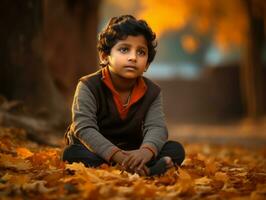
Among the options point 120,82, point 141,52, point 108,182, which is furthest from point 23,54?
point 108,182

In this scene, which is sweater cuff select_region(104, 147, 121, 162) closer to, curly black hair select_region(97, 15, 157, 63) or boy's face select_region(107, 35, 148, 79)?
boy's face select_region(107, 35, 148, 79)

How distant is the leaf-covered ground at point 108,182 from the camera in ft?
10.4

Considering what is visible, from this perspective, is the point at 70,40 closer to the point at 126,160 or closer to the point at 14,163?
the point at 14,163

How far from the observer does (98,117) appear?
4.17m

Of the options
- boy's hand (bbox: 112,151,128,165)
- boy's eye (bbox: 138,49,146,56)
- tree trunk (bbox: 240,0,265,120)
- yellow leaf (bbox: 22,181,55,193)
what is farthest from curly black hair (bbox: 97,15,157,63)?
tree trunk (bbox: 240,0,265,120)

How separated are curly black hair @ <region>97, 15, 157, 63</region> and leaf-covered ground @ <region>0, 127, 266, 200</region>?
951 millimetres

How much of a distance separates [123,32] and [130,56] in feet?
0.63

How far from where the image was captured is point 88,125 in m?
3.96

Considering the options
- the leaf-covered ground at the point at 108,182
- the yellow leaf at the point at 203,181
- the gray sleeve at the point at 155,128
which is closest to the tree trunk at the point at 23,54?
the leaf-covered ground at the point at 108,182

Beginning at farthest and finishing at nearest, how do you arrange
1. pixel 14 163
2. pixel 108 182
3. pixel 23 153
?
1. pixel 23 153
2. pixel 14 163
3. pixel 108 182

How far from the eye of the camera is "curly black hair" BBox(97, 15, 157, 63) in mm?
4070

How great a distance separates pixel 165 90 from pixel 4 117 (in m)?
16.8

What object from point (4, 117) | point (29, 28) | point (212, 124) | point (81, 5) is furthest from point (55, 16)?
point (212, 124)

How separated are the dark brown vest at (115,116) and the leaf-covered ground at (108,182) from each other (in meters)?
0.43
